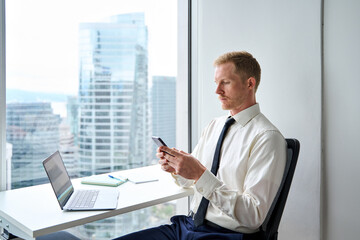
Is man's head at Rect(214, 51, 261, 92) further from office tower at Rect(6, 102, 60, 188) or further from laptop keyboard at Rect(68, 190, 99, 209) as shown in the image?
office tower at Rect(6, 102, 60, 188)

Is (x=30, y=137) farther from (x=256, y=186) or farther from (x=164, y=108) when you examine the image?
(x=256, y=186)

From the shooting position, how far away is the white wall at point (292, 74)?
5.99 ft

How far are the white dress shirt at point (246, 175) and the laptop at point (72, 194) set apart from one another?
18.1 inches

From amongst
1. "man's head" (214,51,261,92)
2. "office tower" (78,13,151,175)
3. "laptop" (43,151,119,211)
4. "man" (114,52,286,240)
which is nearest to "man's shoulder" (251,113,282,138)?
"man" (114,52,286,240)

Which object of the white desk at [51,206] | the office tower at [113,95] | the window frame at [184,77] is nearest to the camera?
the white desk at [51,206]

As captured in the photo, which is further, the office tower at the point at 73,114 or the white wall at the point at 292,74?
the office tower at the point at 73,114

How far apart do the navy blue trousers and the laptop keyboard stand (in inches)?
9.0

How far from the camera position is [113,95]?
2.50 metres

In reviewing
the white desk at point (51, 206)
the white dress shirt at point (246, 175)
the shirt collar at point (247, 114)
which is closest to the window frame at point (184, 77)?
the white desk at point (51, 206)

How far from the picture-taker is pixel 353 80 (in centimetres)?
170

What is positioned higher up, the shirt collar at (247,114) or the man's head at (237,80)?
the man's head at (237,80)

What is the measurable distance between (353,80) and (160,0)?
5.56 ft

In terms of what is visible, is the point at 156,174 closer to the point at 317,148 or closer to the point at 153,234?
the point at 153,234

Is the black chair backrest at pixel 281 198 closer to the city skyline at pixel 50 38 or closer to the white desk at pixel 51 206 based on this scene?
the white desk at pixel 51 206
